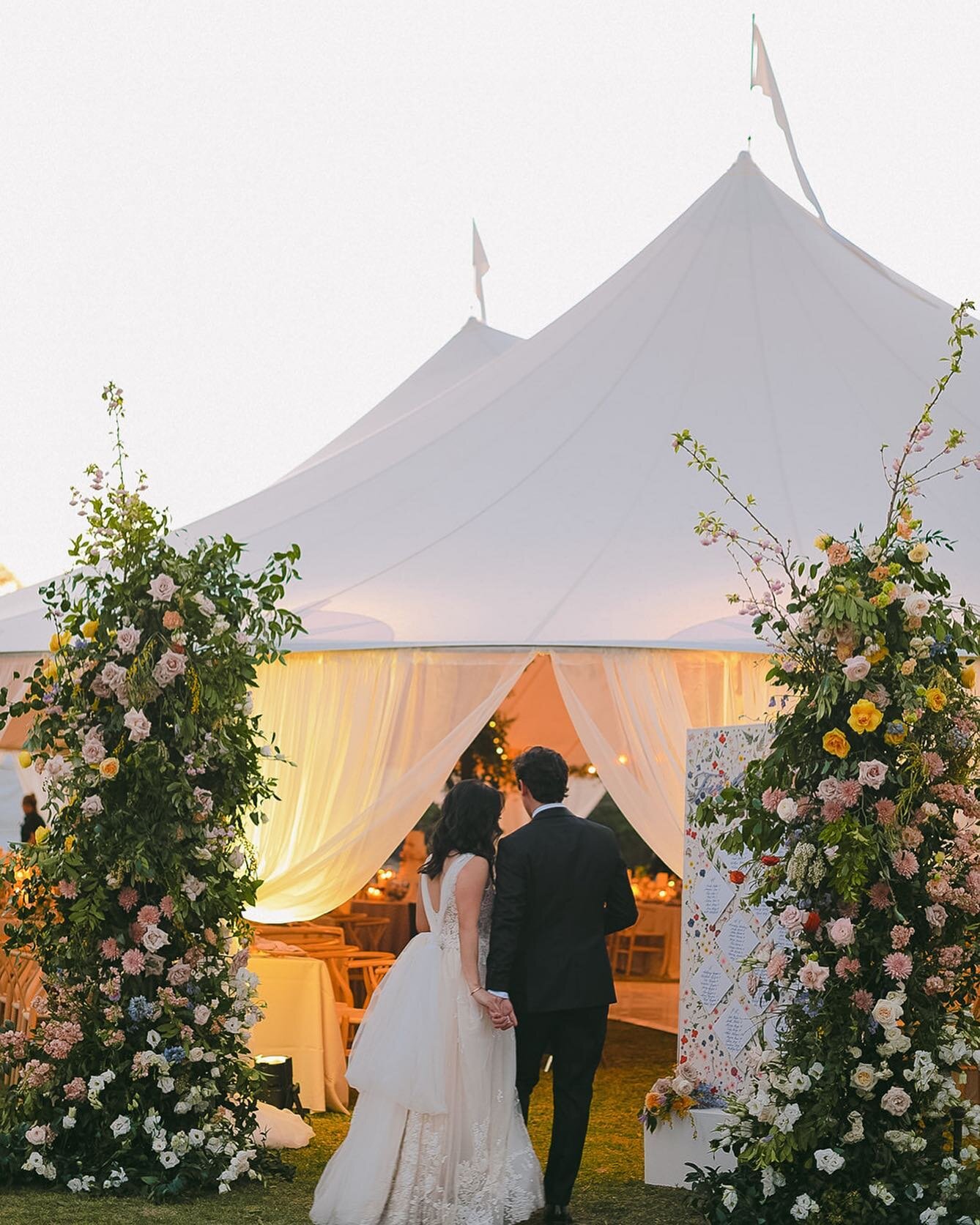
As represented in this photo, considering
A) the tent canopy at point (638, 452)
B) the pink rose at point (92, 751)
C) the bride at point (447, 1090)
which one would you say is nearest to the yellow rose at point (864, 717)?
the bride at point (447, 1090)

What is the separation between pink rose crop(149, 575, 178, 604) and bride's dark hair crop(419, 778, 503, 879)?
1146 millimetres

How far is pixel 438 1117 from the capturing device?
13.1 feet

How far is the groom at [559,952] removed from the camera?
4.02 meters

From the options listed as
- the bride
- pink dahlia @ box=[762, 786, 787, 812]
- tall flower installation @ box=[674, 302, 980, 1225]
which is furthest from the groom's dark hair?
pink dahlia @ box=[762, 786, 787, 812]

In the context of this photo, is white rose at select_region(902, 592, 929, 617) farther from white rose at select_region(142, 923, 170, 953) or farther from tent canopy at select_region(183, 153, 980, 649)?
white rose at select_region(142, 923, 170, 953)

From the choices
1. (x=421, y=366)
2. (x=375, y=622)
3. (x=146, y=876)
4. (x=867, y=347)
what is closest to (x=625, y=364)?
(x=867, y=347)

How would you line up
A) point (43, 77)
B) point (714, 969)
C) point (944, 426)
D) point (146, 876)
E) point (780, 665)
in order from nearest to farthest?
point (780, 665)
point (146, 876)
point (714, 969)
point (944, 426)
point (43, 77)

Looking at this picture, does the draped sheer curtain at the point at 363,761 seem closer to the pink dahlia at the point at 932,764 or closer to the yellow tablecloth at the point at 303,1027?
the yellow tablecloth at the point at 303,1027

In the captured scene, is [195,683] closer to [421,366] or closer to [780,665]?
[780,665]

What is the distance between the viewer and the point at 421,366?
10.2m

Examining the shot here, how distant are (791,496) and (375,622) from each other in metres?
1.85

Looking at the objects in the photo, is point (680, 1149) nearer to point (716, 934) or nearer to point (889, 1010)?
point (716, 934)

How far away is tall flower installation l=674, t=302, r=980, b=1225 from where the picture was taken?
3.74 m

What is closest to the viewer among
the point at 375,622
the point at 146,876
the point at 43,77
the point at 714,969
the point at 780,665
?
the point at 780,665
